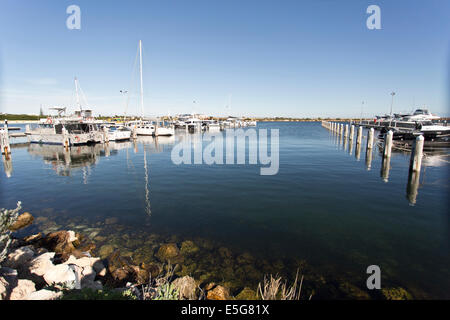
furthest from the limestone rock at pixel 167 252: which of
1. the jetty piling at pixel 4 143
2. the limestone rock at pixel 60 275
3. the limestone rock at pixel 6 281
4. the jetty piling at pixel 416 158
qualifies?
the jetty piling at pixel 4 143

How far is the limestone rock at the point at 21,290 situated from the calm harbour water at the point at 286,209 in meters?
4.52

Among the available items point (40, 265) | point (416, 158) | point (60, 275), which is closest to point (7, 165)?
point (40, 265)

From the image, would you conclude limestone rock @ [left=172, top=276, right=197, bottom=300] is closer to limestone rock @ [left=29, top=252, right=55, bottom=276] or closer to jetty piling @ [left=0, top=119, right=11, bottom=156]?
limestone rock @ [left=29, top=252, right=55, bottom=276]

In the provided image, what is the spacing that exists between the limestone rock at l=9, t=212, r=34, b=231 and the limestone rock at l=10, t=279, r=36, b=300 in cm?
642

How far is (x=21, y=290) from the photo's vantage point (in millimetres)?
4699

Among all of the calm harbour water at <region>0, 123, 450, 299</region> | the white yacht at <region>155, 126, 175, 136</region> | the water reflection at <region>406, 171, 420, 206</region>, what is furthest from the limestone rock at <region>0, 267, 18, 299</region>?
the white yacht at <region>155, 126, 175, 136</region>

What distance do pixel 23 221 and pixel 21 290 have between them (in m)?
7.16

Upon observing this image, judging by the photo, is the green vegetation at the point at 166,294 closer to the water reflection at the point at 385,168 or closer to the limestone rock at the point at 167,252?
the limestone rock at the point at 167,252

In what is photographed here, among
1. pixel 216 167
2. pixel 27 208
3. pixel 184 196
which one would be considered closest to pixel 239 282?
pixel 184 196

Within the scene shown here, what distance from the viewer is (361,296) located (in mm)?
5953
